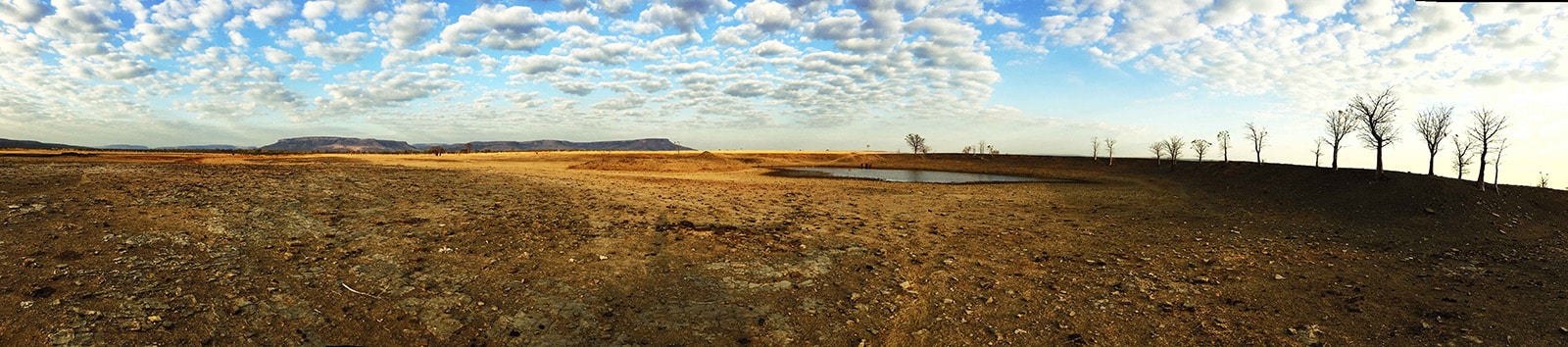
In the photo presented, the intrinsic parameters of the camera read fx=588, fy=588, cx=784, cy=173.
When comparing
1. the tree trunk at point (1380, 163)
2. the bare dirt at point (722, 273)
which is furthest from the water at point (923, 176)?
the bare dirt at point (722, 273)

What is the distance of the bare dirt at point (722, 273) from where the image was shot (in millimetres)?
6246

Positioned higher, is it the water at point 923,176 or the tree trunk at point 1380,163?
the tree trunk at point 1380,163

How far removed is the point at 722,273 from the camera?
8789mm

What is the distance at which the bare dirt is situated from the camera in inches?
246

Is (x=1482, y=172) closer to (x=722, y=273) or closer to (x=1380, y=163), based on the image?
(x=1380, y=163)

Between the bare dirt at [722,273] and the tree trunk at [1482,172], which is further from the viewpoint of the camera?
the tree trunk at [1482,172]

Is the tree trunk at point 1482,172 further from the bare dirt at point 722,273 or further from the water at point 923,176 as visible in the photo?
the water at point 923,176

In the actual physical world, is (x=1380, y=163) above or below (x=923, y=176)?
above

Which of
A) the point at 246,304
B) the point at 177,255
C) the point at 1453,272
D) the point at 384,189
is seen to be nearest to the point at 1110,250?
the point at 1453,272

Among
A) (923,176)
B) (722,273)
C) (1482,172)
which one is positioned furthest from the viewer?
(923,176)

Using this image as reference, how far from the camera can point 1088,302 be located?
756cm

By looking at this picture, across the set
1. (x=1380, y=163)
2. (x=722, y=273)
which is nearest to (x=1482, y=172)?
(x=1380, y=163)

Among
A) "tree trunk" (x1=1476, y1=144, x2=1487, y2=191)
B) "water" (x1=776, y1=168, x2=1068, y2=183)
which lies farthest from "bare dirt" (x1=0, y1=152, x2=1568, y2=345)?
"water" (x1=776, y1=168, x2=1068, y2=183)

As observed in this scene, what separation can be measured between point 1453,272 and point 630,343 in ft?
42.4
